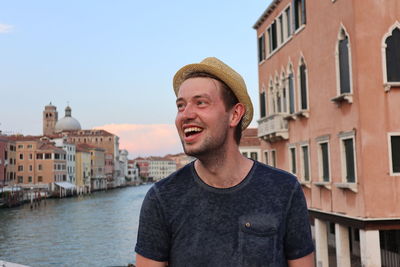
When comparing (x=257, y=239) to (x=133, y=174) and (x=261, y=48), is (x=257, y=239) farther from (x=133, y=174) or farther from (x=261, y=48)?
(x=133, y=174)

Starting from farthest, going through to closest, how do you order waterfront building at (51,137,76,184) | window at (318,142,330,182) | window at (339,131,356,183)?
waterfront building at (51,137,76,184), window at (318,142,330,182), window at (339,131,356,183)

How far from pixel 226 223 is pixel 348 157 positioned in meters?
9.50

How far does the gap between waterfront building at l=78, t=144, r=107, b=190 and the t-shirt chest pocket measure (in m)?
86.6

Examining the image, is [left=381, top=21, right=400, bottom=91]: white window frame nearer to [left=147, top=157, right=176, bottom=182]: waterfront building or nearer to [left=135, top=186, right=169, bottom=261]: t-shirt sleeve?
[left=135, top=186, right=169, bottom=261]: t-shirt sleeve

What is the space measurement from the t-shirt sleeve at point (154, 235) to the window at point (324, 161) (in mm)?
10674

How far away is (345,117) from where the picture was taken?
412 inches

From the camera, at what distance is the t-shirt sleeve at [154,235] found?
61.1 inches

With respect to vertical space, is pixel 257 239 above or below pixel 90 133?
below

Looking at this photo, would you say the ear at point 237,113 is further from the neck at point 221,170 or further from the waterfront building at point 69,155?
the waterfront building at point 69,155

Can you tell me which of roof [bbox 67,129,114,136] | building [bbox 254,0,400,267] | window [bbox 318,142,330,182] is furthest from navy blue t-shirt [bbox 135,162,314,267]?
roof [bbox 67,129,114,136]

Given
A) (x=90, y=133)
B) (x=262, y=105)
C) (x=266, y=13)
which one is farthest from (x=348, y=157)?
(x=90, y=133)

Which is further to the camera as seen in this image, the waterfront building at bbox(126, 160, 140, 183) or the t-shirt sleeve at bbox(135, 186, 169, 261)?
the waterfront building at bbox(126, 160, 140, 183)

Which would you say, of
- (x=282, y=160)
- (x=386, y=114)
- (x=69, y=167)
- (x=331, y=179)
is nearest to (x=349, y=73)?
(x=386, y=114)

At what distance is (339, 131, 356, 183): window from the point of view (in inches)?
399
